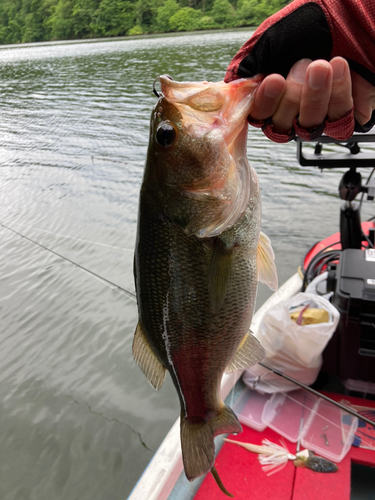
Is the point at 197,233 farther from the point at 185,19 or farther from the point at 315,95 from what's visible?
the point at 185,19

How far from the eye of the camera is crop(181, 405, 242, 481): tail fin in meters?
1.55

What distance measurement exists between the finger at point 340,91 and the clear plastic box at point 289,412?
2.43 m

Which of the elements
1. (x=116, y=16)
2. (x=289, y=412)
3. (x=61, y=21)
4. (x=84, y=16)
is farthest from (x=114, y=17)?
(x=289, y=412)

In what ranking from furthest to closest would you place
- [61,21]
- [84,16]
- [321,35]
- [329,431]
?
[61,21]
[84,16]
[329,431]
[321,35]

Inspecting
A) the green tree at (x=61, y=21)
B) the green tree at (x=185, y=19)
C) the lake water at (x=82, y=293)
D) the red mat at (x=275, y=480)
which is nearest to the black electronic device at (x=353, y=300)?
the red mat at (x=275, y=480)

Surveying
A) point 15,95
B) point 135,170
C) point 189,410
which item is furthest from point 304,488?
point 15,95

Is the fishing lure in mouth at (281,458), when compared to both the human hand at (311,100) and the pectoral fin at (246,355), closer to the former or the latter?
the pectoral fin at (246,355)

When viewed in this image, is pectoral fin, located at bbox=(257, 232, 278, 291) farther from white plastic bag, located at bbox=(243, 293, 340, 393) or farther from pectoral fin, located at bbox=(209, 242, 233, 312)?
white plastic bag, located at bbox=(243, 293, 340, 393)

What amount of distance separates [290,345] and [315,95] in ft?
7.66

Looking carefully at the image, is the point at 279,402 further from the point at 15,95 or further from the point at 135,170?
the point at 15,95

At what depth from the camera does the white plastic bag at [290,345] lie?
2945 millimetres

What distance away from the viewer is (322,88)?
3.84 feet

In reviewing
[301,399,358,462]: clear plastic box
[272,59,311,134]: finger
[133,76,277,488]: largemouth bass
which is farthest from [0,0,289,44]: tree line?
[133,76,277,488]: largemouth bass

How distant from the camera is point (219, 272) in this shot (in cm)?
140
